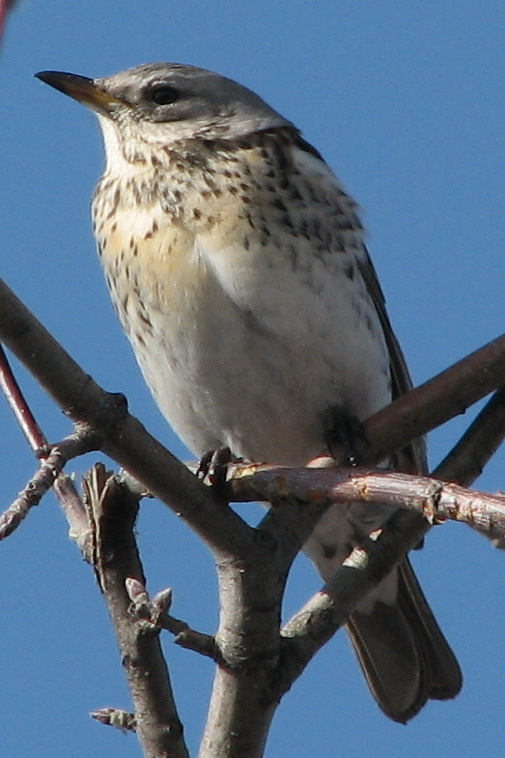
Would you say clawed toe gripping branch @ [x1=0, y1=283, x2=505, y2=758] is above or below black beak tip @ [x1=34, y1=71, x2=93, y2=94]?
below

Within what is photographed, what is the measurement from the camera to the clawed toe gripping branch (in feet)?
9.07

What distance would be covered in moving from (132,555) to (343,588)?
2.09ft

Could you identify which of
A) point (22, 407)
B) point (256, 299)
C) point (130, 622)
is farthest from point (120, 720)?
point (256, 299)

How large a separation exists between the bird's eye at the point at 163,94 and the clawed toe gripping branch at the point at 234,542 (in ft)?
6.72

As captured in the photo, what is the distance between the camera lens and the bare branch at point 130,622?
320cm

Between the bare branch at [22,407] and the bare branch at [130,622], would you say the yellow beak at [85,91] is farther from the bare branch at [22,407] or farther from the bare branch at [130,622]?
the bare branch at [22,407]

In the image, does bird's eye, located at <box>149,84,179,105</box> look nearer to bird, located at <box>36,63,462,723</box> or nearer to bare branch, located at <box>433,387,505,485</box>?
bird, located at <box>36,63,462,723</box>

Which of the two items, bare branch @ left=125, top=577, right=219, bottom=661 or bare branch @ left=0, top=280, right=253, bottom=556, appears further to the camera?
bare branch @ left=125, top=577, right=219, bottom=661

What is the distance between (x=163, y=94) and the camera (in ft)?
17.1

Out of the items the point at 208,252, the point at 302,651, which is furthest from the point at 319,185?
the point at 302,651

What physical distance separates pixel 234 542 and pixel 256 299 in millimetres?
1244

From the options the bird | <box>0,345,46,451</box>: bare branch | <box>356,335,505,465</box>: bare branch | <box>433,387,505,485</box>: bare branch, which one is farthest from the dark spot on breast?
<box>0,345,46,451</box>: bare branch

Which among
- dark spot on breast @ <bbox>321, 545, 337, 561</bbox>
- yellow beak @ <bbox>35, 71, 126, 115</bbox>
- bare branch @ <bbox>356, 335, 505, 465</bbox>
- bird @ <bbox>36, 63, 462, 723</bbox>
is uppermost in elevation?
yellow beak @ <bbox>35, 71, 126, 115</bbox>

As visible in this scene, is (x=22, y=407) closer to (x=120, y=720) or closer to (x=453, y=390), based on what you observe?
(x=120, y=720)
